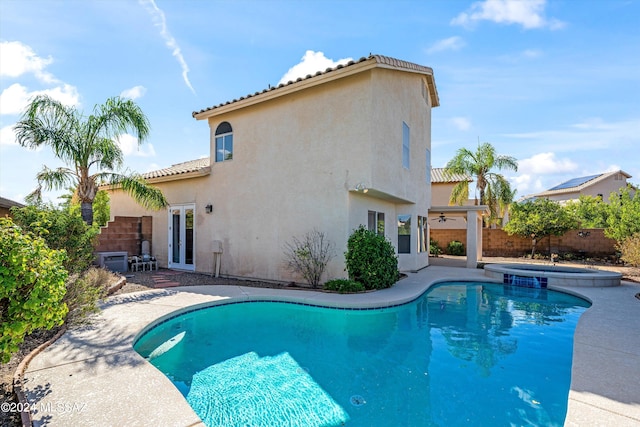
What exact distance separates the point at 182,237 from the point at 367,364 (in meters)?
13.7

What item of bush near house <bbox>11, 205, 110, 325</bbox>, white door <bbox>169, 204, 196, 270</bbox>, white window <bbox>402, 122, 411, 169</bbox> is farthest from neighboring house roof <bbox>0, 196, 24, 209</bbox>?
white window <bbox>402, 122, 411, 169</bbox>

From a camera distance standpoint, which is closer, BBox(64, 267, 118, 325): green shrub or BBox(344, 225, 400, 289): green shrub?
BBox(64, 267, 118, 325): green shrub

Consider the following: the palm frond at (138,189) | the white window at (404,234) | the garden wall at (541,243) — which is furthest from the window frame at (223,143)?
the garden wall at (541,243)

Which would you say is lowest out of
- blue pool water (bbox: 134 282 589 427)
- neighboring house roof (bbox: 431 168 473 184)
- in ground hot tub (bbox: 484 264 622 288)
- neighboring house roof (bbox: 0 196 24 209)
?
blue pool water (bbox: 134 282 589 427)

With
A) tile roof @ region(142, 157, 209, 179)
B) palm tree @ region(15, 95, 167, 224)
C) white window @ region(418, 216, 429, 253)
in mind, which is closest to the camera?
palm tree @ region(15, 95, 167, 224)

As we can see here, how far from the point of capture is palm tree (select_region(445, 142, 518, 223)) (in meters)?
27.6

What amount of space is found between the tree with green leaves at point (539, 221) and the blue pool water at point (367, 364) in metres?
15.5

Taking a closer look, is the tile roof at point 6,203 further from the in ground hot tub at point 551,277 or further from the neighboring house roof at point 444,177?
the neighboring house roof at point 444,177

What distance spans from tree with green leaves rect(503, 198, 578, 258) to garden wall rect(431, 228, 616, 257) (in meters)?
0.81

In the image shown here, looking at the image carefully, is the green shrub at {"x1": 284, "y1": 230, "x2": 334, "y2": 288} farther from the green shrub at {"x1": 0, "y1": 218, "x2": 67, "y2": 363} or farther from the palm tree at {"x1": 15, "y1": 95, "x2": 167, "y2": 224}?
the green shrub at {"x1": 0, "y1": 218, "x2": 67, "y2": 363}

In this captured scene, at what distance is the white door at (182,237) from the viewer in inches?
664

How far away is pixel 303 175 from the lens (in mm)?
13266

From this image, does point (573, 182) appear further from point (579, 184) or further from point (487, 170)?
point (487, 170)

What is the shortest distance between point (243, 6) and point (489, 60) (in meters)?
11.1
